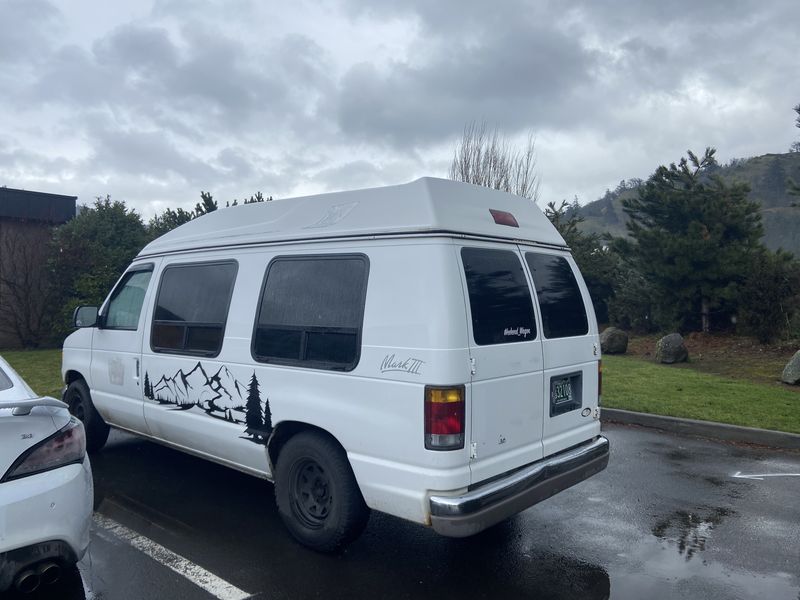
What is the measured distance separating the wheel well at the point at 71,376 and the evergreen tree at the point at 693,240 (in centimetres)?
1484

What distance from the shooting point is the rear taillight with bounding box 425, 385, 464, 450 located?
3475 mm

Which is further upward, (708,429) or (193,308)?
(193,308)

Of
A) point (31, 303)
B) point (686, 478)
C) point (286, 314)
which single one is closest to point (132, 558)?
point (286, 314)

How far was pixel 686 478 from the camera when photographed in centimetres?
584

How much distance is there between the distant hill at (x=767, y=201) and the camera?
7219cm

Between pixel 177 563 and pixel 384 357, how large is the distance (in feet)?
6.41

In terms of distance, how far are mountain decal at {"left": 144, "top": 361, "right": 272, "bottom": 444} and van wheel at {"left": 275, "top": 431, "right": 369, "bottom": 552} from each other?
314mm

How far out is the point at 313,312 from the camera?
424 cm

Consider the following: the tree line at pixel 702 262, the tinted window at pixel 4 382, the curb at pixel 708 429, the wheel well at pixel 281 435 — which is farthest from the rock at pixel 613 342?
the tinted window at pixel 4 382

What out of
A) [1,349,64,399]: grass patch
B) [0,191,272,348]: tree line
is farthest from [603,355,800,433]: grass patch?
[0,191,272,348]: tree line

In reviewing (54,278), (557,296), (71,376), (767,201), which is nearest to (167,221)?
(54,278)

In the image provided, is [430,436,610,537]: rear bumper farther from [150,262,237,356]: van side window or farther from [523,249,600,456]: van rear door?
[150,262,237,356]: van side window

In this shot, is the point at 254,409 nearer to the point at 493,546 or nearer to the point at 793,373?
the point at 493,546

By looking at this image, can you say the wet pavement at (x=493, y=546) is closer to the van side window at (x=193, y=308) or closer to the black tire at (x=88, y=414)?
the black tire at (x=88, y=414)
